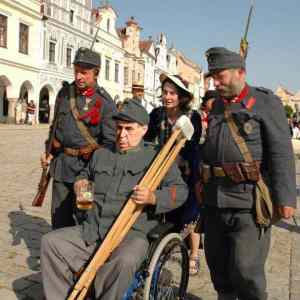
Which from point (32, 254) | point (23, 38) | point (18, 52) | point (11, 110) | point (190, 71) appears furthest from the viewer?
point (190, 71)

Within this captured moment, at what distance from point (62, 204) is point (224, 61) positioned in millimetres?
1938

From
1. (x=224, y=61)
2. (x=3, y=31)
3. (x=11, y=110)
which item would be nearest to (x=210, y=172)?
(x=224, y=61)

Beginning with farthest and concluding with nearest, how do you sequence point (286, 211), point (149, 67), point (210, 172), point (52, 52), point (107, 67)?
point (149, 67), point (107, 67), point (52, 52), point (210, 172), point (286, 211)

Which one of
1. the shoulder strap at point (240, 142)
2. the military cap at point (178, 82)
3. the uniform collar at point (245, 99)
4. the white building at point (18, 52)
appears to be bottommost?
the shoulder strap at point (240, 142)

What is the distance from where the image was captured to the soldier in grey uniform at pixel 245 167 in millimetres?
2783

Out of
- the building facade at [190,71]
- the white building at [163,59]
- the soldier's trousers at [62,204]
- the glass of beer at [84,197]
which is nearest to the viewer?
the glass of beer at [84,197]

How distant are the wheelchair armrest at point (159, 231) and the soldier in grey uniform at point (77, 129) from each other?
0.93 metres

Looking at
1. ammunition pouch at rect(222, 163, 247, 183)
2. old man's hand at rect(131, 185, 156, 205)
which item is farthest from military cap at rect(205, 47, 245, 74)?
old man's hand at rect(131, 185, 156, 205)

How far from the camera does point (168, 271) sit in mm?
3088

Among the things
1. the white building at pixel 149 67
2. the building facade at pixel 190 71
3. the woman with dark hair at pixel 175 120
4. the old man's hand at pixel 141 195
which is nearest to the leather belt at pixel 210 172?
the old man's hand at pixel 141 195

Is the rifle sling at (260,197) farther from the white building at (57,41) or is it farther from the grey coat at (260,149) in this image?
the white building at (57,41)

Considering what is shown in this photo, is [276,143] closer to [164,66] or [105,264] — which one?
[105,264]

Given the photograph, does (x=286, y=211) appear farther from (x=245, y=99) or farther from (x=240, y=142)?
(x=245, y=99)

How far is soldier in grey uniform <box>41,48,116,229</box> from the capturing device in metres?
3.80
